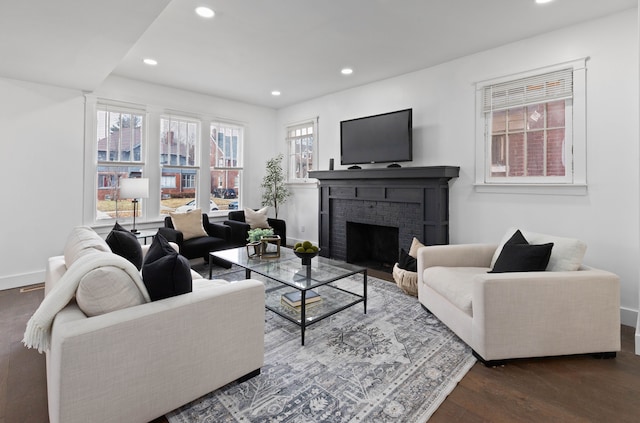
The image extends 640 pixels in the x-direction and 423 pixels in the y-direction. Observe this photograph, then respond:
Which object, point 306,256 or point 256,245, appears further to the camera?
point 256,245

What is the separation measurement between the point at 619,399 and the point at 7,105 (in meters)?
5.99

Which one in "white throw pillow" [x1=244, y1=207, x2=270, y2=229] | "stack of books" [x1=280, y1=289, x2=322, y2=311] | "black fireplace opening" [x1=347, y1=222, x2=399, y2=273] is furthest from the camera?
"white throw pillow" [x1=244, y1=207, x2=270, y2=229]

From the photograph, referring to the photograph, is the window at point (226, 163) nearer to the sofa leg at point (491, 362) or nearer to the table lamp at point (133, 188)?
the table lamp at point (133, 188)

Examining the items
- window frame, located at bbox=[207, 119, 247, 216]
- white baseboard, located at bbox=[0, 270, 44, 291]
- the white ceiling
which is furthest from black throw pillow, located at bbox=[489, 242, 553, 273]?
white baseboard, located at bbox=[0, 270, 44, 291]

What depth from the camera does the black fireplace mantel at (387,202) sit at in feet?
12.9

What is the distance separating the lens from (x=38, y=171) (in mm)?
3902

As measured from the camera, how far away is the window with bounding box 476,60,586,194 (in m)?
3.14

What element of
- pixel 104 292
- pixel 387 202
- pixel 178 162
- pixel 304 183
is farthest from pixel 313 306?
pixel 178 162

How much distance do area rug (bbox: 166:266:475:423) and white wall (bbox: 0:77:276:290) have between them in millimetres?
3203

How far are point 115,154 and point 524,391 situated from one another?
5.23 meters

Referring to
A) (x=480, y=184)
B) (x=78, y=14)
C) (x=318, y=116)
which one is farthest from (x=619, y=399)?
(x=318, y=116)

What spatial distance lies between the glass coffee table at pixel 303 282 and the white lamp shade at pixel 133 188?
5.17 feet

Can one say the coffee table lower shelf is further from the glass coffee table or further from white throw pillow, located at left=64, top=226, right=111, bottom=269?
white throw pillow, located at left=64, top=226, right=111, bottom=269

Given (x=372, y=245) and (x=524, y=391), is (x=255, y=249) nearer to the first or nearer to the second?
(x=372, y=245)
